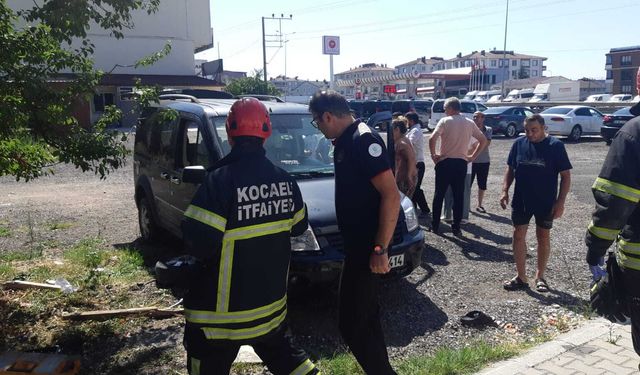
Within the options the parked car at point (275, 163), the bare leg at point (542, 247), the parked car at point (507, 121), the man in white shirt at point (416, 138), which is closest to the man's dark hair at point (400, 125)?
the man in white shirt at point (416, 138)

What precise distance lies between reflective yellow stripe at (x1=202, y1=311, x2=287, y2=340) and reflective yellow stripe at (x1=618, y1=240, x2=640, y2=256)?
5.93 feet

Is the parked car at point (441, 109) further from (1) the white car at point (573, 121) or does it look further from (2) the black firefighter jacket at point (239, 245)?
(2) the black firefighter jacket at point (239, 245)

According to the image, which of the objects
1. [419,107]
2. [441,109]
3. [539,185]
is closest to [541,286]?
[539,185]

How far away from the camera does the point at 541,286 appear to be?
18.6 feet

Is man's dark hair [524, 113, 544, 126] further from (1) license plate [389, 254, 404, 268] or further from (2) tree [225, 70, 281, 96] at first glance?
(2) tree [225, 70, 281, 96]

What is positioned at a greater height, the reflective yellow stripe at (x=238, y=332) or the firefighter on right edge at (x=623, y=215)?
the firefighter on right edge at (x=623, y=215)

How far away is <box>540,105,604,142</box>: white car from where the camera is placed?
23922mm

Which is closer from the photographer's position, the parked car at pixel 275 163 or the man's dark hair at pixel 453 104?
the parked car at pixel 275 163

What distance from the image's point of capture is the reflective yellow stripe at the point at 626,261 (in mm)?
2920

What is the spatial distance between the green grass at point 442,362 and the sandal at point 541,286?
4.84ft

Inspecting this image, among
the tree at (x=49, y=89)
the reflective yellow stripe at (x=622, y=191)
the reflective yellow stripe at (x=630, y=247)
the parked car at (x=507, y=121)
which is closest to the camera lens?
the reflective yellow stripe at (x=622, y=191)

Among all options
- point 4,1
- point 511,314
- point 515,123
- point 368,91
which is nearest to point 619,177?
point 511,314

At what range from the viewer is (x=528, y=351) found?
13.9 ft

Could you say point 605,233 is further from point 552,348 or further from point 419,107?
point 419,107
